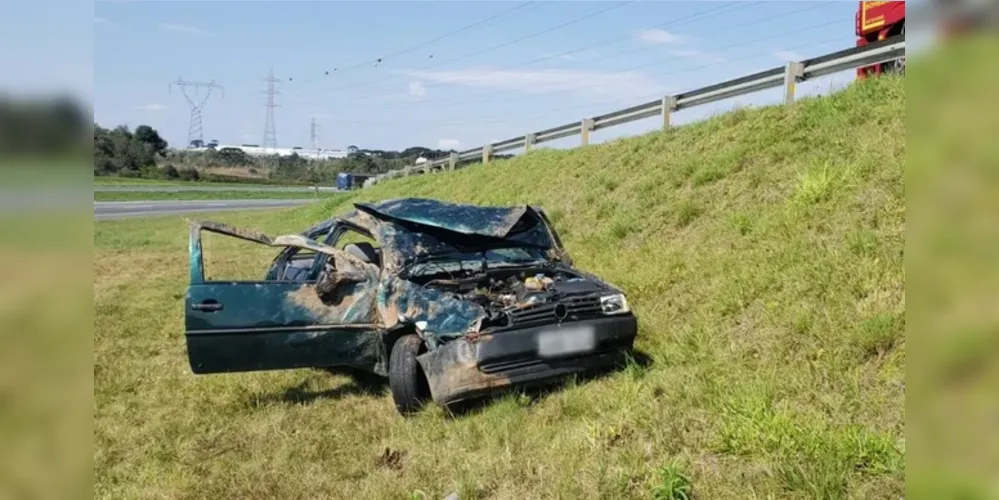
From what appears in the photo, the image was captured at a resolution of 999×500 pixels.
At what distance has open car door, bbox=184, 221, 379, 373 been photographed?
17.9ft

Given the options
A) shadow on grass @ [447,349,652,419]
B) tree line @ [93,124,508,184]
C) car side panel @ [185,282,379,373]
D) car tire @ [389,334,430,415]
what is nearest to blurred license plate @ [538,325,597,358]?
shadow on grass @ [447,349,652,419]

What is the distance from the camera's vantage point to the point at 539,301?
5.40 m

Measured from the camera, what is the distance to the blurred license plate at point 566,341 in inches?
204

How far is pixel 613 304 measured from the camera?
561cm

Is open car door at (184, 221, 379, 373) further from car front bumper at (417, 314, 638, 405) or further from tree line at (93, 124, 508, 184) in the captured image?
tree line at (93, 124, 508, 184)

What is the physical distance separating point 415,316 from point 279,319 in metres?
1.05

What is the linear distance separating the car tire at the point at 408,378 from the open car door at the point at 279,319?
357 millimetres

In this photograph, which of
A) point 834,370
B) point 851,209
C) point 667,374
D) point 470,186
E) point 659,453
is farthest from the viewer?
point 470,186

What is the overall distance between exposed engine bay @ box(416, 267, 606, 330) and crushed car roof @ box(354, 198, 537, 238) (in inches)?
17.4
